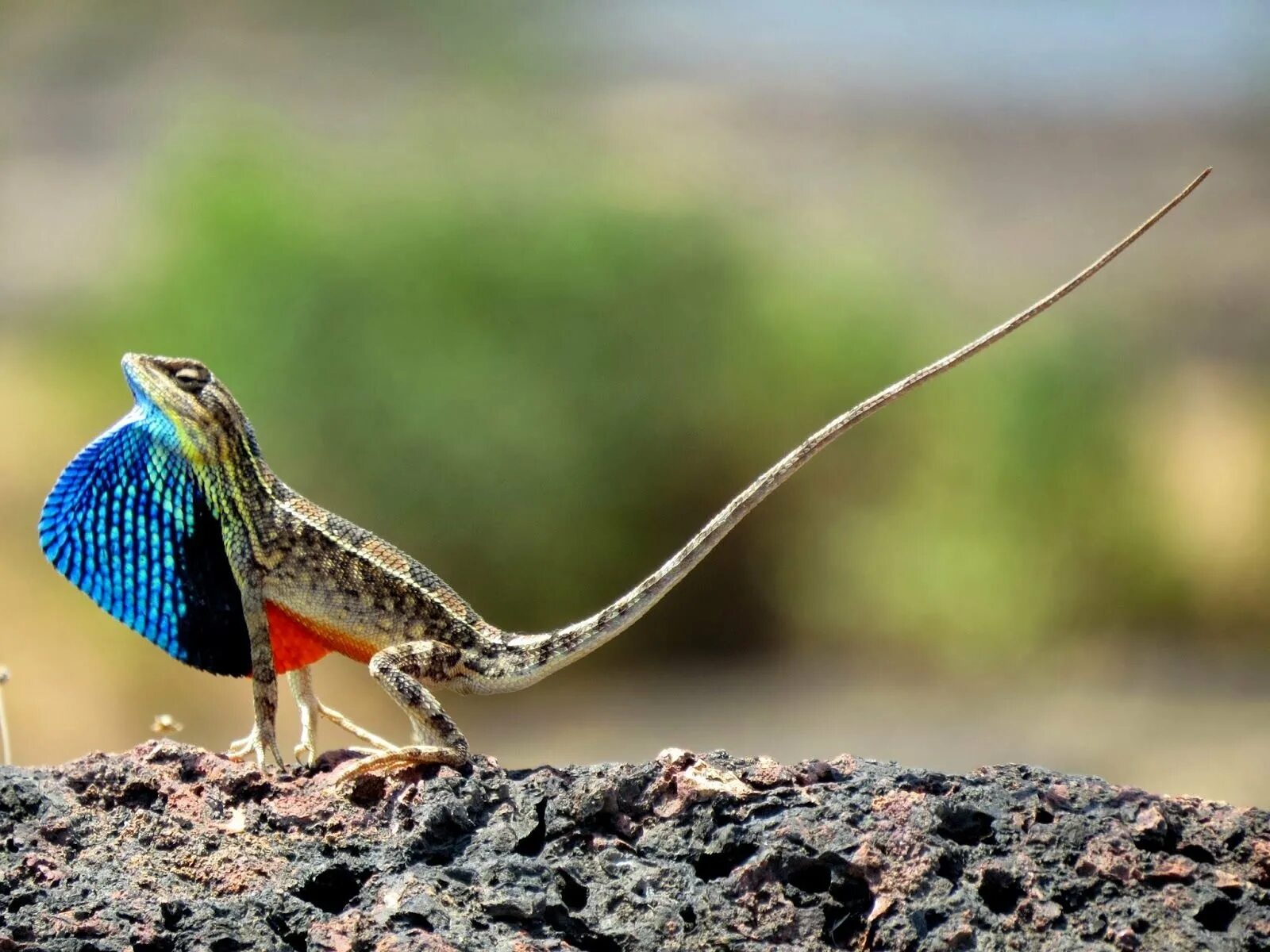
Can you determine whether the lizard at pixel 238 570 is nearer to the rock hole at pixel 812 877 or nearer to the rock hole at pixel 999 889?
the rock hole at pixel 812 877

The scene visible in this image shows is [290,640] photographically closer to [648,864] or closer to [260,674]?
[260,674]

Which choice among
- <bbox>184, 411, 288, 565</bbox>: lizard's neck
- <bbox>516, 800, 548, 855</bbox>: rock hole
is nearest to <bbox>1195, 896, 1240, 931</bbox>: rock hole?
<bbox>516, 800, 548, 855</bbox>: rock hole

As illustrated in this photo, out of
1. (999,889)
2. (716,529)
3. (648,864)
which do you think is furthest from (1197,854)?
(716,529)

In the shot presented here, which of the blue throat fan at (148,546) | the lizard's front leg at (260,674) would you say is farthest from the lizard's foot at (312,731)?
the blue throat fan at (148,546)

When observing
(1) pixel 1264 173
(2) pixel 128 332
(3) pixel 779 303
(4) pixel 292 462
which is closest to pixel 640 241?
(3) pixel 779 303

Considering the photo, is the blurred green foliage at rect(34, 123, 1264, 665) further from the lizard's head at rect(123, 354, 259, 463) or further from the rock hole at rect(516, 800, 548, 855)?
the rock hole at rect(516, 800, 548, 855)

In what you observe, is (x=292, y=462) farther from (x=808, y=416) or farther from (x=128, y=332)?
(x=808, y=416)
